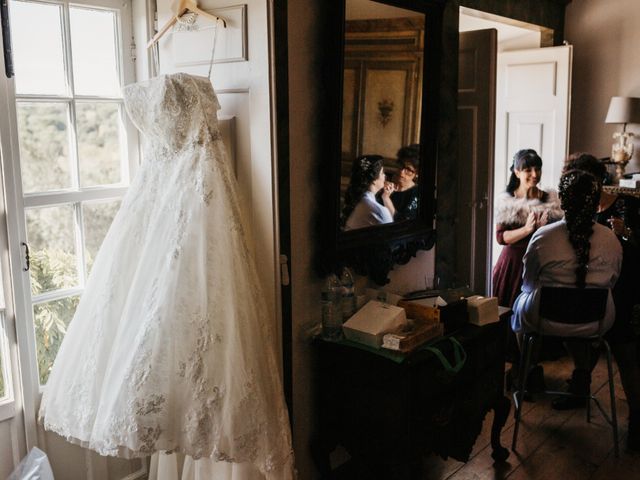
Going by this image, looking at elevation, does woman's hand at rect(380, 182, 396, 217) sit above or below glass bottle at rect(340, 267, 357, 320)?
above

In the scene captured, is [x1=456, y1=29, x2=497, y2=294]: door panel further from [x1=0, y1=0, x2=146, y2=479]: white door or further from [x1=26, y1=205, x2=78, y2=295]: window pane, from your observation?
[x1=26, y1=205, x2=78, y2=295]: window pane

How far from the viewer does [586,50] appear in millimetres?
5492

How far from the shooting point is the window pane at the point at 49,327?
2.43 meters

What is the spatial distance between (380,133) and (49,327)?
1.52 m

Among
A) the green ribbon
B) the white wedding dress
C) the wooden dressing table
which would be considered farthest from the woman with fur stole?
the white wedding dress

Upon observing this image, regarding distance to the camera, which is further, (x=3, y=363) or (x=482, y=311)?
(x=482, y=311)

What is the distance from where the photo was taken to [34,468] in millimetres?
2283

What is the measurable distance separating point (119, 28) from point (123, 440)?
153 cm

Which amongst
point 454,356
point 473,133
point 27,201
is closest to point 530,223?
point 473,133

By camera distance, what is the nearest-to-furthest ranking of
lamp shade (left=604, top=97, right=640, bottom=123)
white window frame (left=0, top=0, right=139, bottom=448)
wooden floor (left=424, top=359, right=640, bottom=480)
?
white window frame (left=0, top=0, right=139, bottom=448) → wooden floor (left=424, top=359, right=640, bottom=480) → lamp shade (left=604, top=97, right=640, bottom=123)

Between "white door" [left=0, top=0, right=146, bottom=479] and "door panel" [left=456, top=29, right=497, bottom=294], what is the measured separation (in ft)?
6.65

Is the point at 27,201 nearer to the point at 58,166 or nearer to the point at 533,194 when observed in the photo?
the point at 58,166

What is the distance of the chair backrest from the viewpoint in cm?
312

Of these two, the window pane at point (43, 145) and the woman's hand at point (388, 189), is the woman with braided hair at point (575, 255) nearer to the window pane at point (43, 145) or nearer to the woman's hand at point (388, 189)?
the woman's hand at point (388, 189)
